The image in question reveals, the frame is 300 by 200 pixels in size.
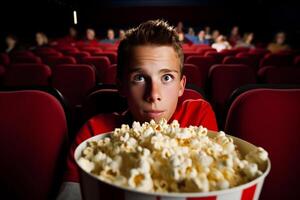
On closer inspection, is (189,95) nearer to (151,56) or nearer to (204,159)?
(151,56)

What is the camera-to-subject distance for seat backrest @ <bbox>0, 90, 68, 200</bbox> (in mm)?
930

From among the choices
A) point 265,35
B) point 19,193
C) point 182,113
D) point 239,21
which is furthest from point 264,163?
point 239,21

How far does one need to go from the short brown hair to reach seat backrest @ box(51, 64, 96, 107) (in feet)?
4.55

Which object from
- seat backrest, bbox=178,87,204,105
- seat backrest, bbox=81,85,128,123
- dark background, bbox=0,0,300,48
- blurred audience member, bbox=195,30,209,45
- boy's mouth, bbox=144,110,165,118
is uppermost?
boy's mouth, bbox=144,110,165,118

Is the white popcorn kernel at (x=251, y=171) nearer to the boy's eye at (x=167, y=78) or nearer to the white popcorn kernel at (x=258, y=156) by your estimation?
the white popcorn kernel at (x=258, y=156)

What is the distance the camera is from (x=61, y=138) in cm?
95

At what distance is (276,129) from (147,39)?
444 millimetres

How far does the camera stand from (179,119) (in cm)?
91

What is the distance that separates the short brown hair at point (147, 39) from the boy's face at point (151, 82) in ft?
0.07

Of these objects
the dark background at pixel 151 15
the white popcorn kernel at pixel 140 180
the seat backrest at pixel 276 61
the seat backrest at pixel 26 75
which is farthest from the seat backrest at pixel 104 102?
the dark background at pixel 151 15

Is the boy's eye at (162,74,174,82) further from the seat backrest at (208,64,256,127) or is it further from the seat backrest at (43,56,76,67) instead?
the seat backrest at (43,56,76,67)

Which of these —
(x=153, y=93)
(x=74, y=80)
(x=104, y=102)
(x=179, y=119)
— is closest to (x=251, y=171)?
(x=153, y=93)

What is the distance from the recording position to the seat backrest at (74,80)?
2.25 m

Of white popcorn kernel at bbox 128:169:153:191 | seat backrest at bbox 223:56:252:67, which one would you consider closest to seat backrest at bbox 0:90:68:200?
white popcorn kernel at bbox 128:169:153:191
